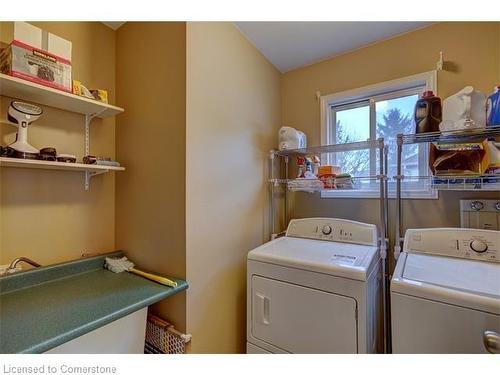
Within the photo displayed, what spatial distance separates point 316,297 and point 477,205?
113 centimetres

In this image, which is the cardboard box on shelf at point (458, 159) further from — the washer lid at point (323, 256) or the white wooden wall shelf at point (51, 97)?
the white wooden wall shelf at point (51, 97)

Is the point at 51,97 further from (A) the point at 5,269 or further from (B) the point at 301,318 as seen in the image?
(B) the point at 301,318

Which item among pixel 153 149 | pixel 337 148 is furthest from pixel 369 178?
pixel 153 149

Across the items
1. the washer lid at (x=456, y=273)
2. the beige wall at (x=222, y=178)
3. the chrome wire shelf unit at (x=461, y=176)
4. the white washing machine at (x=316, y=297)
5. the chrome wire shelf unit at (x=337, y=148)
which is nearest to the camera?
the washer lid at (x=456, y=273)

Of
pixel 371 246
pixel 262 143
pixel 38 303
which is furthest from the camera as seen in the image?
pixel 262 143

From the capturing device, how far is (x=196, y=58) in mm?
1282

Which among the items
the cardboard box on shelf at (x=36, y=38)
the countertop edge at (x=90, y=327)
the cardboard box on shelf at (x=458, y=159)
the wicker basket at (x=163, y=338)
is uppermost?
the cardboard box on shelf at (x=36, y=38)

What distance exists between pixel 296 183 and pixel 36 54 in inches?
64.2

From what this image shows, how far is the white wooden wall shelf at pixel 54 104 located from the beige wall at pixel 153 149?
16 centimetres

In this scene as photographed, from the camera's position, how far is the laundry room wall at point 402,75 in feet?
4.55

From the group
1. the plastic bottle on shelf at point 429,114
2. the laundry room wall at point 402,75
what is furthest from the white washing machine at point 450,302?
the plastic bottle on shelf at point 429,114

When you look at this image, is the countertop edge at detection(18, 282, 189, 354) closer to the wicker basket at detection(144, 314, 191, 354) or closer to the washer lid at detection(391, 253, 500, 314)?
the wicker basket at detection(144, 314, 191, 354)
